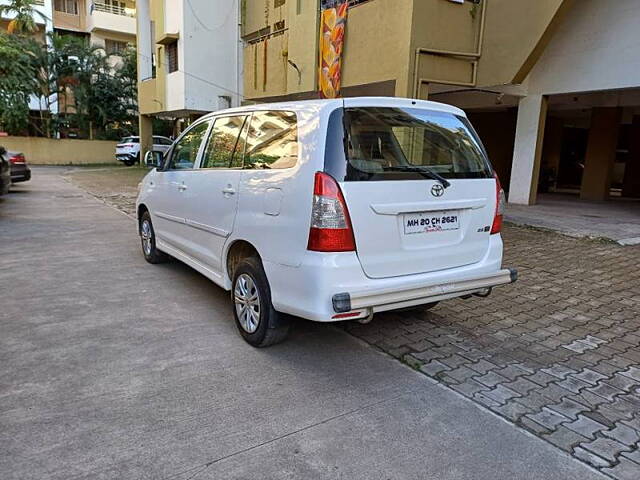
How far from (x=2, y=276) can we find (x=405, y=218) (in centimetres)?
476

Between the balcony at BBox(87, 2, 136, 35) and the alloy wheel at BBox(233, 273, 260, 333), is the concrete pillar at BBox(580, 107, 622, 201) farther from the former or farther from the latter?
the balcony at BBox(87, 2, 136, 35)

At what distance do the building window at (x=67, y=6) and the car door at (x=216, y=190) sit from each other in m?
40.0

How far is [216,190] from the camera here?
4340 millimetres

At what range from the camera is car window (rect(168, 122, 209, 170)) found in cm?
504

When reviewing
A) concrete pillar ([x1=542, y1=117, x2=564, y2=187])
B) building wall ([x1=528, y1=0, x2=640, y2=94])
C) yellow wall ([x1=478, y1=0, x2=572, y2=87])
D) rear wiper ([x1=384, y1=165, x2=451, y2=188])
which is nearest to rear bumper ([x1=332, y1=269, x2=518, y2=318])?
rear wiper ([x1=384, y1=165, x2=451, y2=188])

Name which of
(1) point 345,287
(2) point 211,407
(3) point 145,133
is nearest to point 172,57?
(3) point 145,133

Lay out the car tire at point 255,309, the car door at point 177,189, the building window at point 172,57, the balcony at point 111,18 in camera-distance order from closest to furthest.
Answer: the car tire at point 255,309, the car door at point 177,189, the building window at point 172,57, the balcony at point 111,18

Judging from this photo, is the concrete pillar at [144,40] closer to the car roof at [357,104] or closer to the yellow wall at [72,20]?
the yellow wall at [72,20]

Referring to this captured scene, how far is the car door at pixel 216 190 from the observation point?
4148mm

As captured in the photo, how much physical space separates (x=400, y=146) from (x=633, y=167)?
57.2ft

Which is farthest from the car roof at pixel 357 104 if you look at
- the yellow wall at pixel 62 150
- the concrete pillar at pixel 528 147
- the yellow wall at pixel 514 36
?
the yellow wall at pixel 62 150

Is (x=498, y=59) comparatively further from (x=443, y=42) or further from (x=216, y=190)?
(x=216, y=190)

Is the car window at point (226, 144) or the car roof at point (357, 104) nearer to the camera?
the car roof at point (357, 104)

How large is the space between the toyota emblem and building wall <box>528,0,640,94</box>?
9.40 meters
